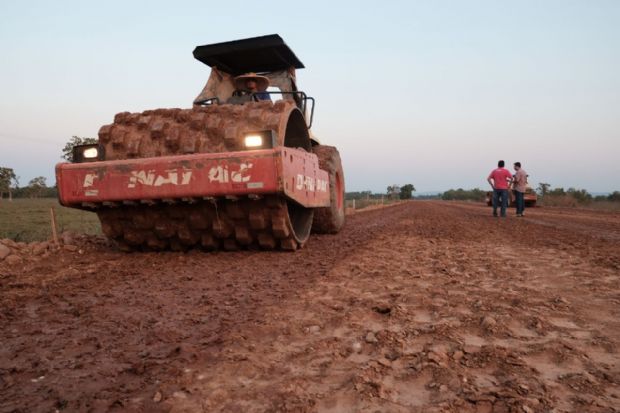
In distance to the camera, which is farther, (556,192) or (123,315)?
(556,192)

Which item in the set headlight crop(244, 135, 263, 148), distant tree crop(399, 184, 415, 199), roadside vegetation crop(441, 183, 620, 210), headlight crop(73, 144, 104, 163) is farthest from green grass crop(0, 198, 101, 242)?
distant tree crop(399, 184, 415, 199)

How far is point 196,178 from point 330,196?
2.73m

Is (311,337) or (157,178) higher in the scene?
(157,178)

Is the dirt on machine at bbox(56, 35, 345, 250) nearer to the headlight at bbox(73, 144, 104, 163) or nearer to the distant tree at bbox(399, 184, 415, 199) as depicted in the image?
the headlight at bbox(73, 144, 104, 163)

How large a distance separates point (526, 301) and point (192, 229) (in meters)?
3.07

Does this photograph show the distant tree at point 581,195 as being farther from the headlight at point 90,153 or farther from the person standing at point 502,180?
the headlight at point 90,153

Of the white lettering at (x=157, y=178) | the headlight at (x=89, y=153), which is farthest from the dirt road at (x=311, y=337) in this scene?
the headlight at (x=89, y=153)

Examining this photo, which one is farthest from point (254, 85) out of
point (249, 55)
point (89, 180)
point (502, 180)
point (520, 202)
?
point (520, 202)

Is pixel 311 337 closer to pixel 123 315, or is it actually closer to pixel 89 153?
pixel 123 315

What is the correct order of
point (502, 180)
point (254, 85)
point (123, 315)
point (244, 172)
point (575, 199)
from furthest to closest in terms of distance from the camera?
point (575, 199) < point (502, 180) < point (254, 85) < point (244, 172) < point (123, 315)

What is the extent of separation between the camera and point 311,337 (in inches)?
83.1

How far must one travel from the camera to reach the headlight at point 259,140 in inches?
148

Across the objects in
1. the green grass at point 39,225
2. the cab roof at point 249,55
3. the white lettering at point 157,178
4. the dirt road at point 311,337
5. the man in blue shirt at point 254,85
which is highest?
the cab roof at point 249,55

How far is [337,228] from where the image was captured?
22.8 feet
